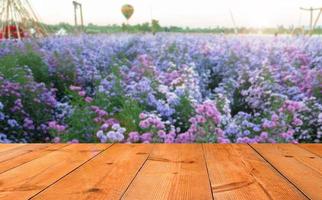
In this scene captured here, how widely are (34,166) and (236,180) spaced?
0.60 m

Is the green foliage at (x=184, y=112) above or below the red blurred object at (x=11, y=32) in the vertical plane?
below

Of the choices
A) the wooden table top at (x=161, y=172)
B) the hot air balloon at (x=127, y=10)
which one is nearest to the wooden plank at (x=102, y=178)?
the wooden table top at (x=161, y=172)

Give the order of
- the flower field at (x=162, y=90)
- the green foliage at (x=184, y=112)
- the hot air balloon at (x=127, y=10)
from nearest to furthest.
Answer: the flower field at (x=162, y=90) < the green foliage at (x=184, y=112) < the hot air balloon at (x=127, y=10)

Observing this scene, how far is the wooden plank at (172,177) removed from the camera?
1.10 m

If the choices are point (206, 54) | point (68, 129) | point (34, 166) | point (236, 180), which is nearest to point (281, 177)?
point (236, 180)

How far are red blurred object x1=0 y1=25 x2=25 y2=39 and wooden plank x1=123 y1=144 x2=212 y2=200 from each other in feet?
9.81

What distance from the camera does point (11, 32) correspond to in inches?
175

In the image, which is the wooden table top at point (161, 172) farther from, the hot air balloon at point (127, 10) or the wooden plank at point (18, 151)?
the hot air balloon at point (127, 10)

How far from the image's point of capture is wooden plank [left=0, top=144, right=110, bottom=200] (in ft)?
3.82

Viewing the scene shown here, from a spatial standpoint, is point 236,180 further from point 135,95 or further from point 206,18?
point 206,18

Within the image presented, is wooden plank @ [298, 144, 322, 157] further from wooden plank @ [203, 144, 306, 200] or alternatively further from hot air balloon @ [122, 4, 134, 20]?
hot air balloon @ [122, 4, 134, 20]

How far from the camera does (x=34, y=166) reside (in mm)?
1495

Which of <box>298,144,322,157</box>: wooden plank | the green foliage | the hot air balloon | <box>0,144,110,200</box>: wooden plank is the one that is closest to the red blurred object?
the hot air balloon

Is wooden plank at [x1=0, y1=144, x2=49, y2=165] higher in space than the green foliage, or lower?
higher
